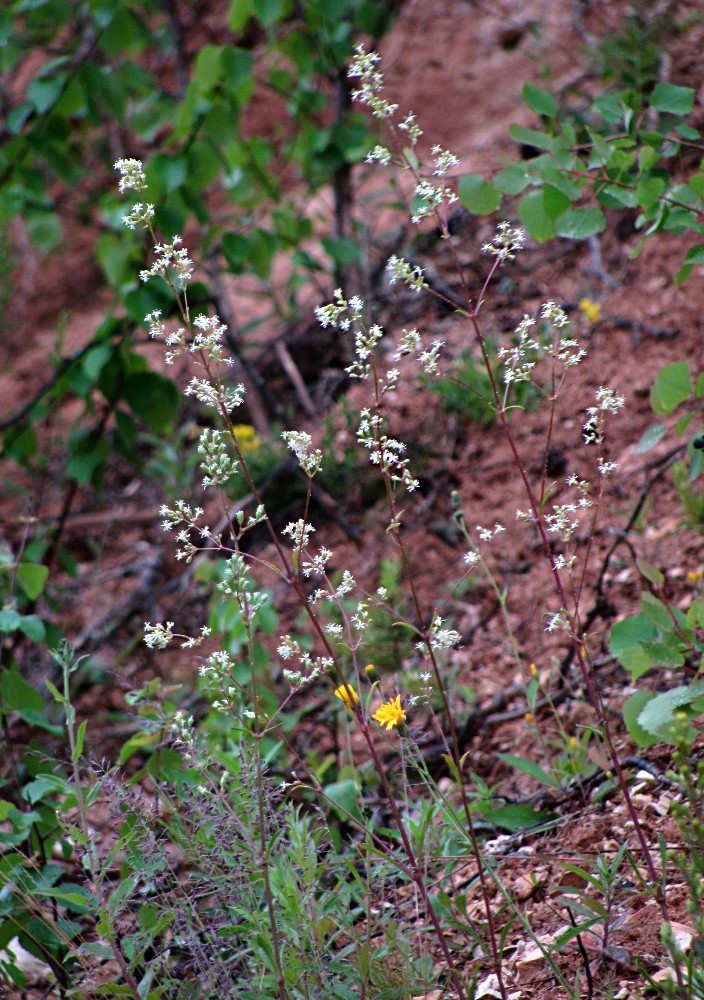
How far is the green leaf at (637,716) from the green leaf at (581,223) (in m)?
0.85

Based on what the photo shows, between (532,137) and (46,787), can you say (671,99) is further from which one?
(46,787)

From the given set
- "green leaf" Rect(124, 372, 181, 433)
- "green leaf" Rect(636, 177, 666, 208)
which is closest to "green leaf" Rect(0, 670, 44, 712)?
"green leaf" Rect(124, 372, 181, 433)

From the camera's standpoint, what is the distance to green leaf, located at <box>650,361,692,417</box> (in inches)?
56.2

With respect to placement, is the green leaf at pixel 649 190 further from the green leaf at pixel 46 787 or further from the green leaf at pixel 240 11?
the green leaf at pixel 240 11

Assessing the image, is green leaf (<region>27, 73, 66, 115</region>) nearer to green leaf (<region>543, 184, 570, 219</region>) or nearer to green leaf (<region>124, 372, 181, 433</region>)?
green leaf (<region>124, 372, 181, 433</region>)

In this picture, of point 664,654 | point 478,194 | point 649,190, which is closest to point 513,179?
point 478,194

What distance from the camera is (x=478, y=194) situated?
1663 mm

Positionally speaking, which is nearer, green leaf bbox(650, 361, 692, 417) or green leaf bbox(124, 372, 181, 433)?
green leaf bbox(650, 361, 692, 417)

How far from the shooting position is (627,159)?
63.9 inches

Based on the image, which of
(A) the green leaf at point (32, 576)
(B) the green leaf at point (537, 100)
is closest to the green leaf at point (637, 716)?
(B) the green leaf at point (537, 100)

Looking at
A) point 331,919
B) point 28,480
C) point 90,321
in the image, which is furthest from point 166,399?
point 90,321

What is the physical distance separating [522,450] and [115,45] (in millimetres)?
2009

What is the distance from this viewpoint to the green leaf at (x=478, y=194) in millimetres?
1662

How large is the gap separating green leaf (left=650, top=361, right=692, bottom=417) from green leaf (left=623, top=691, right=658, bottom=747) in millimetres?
478
